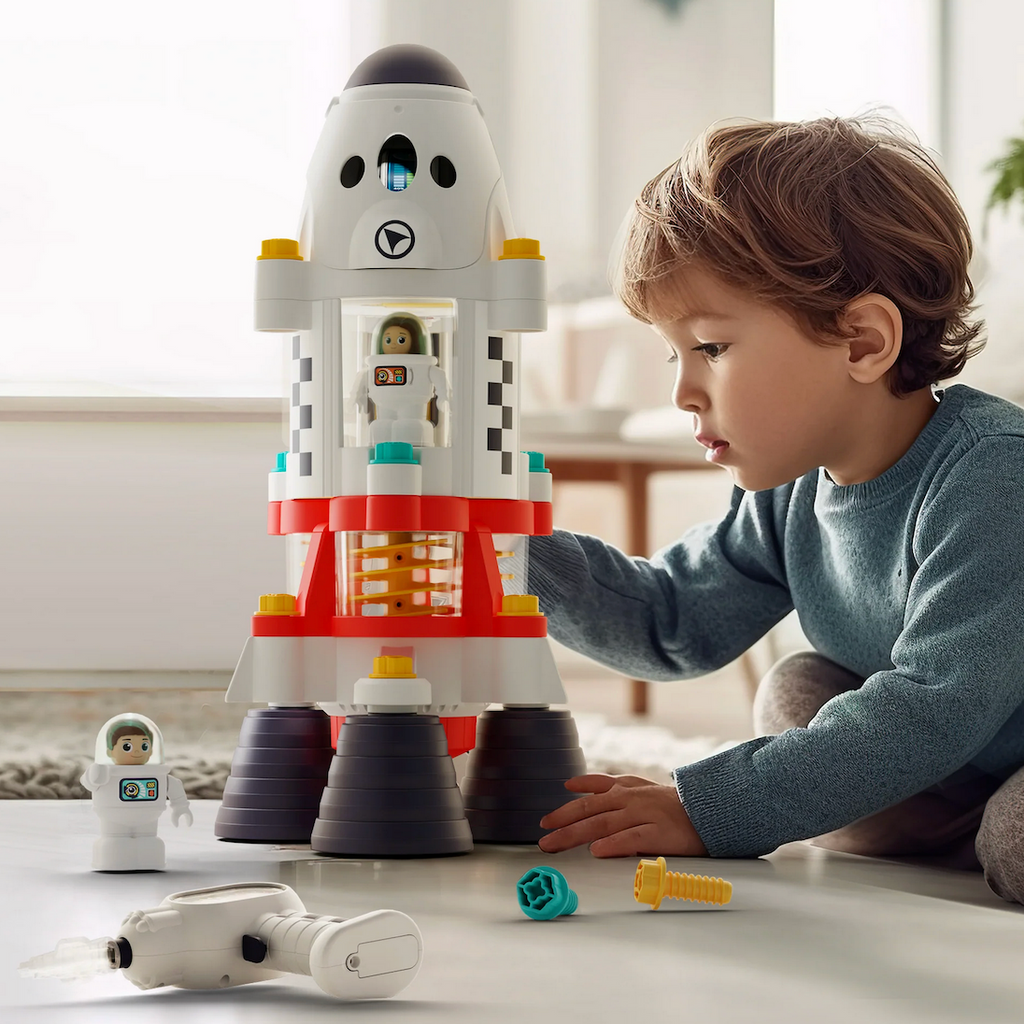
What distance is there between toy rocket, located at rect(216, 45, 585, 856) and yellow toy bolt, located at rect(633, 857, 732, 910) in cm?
20

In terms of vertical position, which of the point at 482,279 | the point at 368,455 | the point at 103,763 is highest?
the point at 482,279

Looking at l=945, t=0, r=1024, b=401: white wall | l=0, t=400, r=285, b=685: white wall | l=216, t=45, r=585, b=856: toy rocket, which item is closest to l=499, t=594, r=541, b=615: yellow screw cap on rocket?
l=216, t=45, r=585, b=856: toy rocket

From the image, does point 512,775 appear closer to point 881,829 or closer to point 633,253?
point 881,829

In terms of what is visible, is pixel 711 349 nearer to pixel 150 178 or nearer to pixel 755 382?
pixel 755 382

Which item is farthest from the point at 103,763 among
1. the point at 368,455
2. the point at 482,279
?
the point at 482,279

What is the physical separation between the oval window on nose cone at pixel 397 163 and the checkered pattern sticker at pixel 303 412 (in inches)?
4.8

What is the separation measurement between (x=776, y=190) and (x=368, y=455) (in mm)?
331

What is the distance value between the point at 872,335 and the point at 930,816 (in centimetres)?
34

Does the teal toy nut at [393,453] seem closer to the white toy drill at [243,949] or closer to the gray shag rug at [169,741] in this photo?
the white toy drill at [243,949]

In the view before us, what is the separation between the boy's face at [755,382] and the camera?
0.89 m

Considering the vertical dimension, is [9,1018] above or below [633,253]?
below

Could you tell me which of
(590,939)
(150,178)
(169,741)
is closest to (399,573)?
(590,939)

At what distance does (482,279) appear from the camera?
875mm

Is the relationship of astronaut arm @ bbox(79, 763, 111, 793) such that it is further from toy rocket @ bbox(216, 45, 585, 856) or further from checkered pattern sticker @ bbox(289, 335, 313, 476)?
checkered pattern sticker @ bbox(289, 335, 313, 476)
